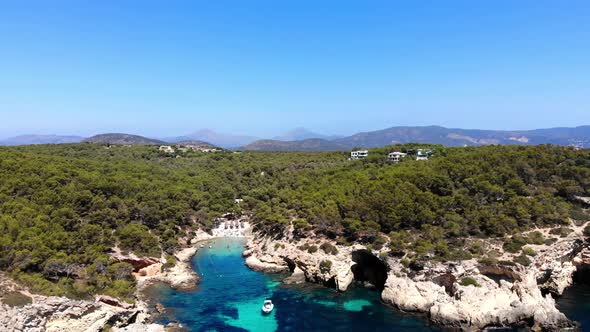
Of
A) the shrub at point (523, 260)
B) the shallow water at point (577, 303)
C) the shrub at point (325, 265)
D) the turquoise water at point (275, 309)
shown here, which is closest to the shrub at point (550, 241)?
the shrub at point (523, 260)

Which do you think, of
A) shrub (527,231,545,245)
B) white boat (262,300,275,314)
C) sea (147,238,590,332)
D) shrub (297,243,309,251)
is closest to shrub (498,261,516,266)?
shrub (527,231,545,245)

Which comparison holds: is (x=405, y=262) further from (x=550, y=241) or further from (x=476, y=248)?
(x=550, y=241)

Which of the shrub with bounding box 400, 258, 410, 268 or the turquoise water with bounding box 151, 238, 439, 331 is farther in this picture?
the shrub with bounding box 400, 258, 410, 268

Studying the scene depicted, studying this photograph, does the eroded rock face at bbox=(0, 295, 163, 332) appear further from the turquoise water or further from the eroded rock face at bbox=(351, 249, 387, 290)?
the eroded rock face at bbox=(351, 249, 387, 290)

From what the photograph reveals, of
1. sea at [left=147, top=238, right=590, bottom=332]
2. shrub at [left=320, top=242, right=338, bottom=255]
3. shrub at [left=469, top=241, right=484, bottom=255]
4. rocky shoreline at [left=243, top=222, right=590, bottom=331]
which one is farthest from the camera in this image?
shrub at [left=320, top=242, right=338, bottom=255]

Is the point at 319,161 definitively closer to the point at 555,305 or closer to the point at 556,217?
the point at 556,217

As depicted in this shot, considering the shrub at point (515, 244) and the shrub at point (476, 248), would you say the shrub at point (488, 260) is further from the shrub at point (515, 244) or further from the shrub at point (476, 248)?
the shrub at point (515, 244)
